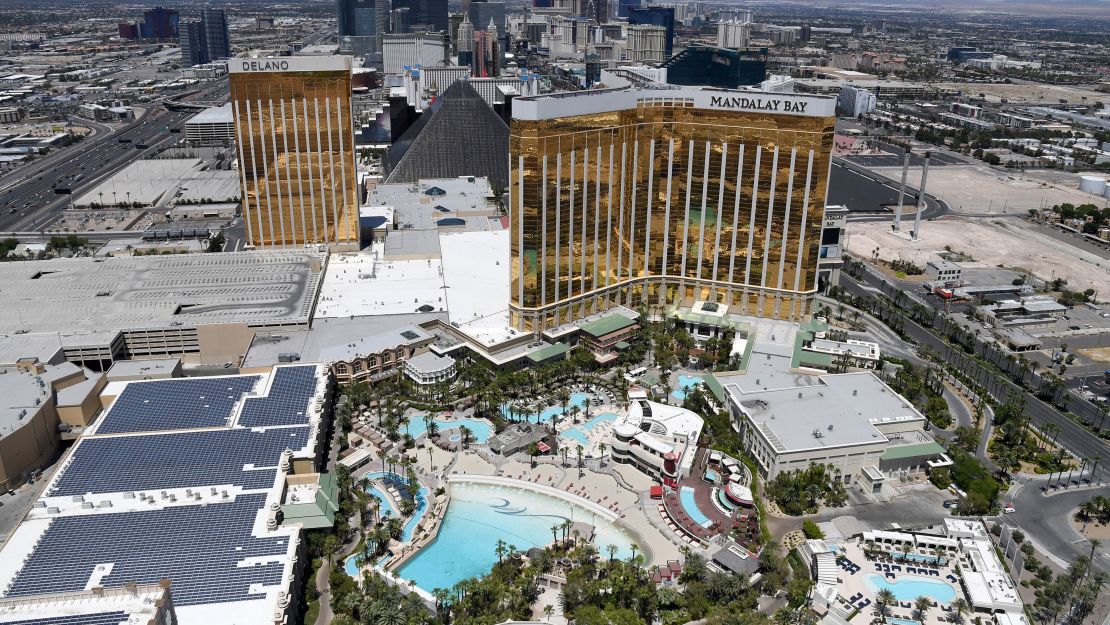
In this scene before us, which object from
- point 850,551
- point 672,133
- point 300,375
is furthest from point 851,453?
point 300,375

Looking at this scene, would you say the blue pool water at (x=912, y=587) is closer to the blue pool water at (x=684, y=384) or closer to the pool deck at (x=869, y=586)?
the pool deck at (x=869, y=586)

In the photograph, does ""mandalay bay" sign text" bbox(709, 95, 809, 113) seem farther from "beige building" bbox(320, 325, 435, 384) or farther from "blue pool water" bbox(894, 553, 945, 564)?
"blue pool water" bbox(894, 553, 945, 564)

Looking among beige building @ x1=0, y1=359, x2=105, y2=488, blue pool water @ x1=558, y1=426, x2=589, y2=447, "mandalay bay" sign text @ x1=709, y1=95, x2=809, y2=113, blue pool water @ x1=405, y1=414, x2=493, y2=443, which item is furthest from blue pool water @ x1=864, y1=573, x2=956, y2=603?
beige building @ x1=0, y1=359, x2=105, y2=488

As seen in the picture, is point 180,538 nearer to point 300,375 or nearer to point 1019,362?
point 300,375

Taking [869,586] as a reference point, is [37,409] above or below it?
above

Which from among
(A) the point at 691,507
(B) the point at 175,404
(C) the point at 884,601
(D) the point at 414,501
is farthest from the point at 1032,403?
(B) the point at 175,404

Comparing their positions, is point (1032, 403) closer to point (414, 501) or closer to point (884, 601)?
point (884, 601)
